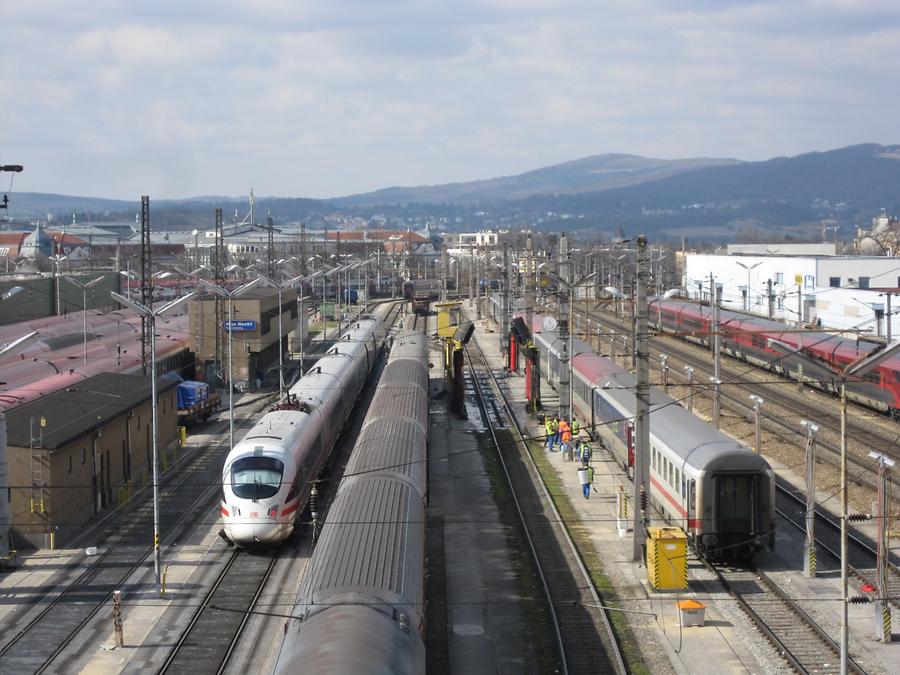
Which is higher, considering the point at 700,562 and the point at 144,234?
the point at 144,234

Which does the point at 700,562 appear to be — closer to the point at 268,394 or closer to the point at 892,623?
the point at 892,623

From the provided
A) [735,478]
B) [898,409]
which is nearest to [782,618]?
[735,478]

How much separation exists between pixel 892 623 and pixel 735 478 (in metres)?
4.03

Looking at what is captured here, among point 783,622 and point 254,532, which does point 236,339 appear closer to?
point 254,532

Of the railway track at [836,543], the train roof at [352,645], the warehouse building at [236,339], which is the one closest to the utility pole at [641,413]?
the railway track at [836,543]

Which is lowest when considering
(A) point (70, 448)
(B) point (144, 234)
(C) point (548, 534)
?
(C) point (548, 534)

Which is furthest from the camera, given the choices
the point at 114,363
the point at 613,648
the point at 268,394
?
the point at 268,394

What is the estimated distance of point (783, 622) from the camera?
19.0 meters

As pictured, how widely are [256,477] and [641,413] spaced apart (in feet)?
26.9

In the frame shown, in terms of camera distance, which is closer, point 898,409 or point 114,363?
point 898,409

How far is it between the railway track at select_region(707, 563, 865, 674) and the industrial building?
14900mm

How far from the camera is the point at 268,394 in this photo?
165ft

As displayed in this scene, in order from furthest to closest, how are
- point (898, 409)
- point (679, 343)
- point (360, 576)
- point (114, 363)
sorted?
point (679, 343) < point (114, 363) < point (898, 409) < point (360, 576)

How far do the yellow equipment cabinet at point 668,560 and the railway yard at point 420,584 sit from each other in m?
0.33
